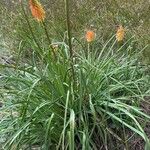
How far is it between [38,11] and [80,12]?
A: 115 inches

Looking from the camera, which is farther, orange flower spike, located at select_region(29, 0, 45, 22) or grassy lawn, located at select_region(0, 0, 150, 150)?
grassy lawn, located at select_region(0, 0, 150, 150)

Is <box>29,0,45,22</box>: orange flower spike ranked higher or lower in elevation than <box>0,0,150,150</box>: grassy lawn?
higher

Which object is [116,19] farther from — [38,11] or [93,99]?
[38,11]

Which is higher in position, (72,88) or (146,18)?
(146,18)

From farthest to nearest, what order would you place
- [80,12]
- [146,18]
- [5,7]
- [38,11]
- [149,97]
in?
1. [5,7]
2. [80,12]
3. [146,18]
4. [149,97]
5. [38,11]

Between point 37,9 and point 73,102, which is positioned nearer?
point 37,9

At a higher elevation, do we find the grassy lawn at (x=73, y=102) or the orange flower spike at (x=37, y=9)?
the orange flower spike at (x=37, y=9)

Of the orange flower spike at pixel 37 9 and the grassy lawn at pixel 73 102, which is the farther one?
the grassy lawn at pixel 73 102

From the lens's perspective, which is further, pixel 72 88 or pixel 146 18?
pixel 146 18

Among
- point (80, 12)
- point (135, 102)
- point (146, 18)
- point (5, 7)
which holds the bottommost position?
point (135, 102)

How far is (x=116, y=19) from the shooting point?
19.6ft

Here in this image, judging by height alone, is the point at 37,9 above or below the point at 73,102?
above

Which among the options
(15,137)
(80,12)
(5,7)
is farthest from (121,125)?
(5,7)

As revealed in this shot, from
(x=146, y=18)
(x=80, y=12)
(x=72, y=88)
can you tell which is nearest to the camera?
(x=72, y=88)
